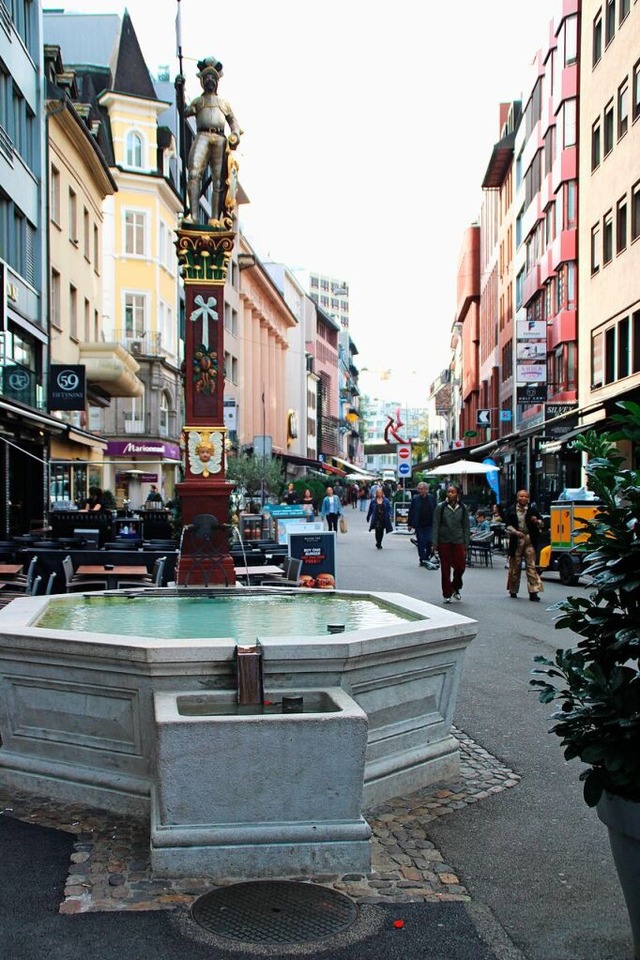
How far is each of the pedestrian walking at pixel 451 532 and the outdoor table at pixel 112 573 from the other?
532cm

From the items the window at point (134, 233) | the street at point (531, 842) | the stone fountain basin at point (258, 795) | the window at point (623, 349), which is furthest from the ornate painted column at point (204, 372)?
the window at point (134, 233)

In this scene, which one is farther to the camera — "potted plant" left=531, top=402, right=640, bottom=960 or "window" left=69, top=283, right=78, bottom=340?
"window" left=69, top=283, right=78, bottom=340

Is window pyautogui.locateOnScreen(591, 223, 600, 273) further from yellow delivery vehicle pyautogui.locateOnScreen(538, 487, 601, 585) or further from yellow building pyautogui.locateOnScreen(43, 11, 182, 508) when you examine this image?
yellow building pyautogui.locateOnScreen(43, 11, 182, 508)

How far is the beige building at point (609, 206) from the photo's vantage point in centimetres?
2781

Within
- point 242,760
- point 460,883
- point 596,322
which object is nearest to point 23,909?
point 242,760

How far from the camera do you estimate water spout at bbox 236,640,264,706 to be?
5.55 metres

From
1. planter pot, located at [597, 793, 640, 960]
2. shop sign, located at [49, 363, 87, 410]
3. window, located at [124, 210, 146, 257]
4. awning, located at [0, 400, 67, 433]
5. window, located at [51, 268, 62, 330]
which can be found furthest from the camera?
window, located at [124, 210, 146, 257]

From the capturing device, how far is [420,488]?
78.9ft

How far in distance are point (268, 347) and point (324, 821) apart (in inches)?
3085

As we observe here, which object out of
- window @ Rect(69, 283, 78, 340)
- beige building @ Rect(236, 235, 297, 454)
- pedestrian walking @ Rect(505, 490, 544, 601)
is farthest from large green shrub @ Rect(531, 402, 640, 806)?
beige building @ Rect(236, 235, 297, 454)

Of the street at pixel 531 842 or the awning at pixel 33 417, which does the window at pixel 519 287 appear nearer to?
the awning at pixel 33 417

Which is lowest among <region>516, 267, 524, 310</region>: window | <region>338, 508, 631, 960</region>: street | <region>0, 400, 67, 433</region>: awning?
<region>338, 508, 631, 960</region>: street

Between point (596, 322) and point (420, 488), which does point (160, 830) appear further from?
point (596, 322)

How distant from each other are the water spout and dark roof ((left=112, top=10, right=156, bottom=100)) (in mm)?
49693
